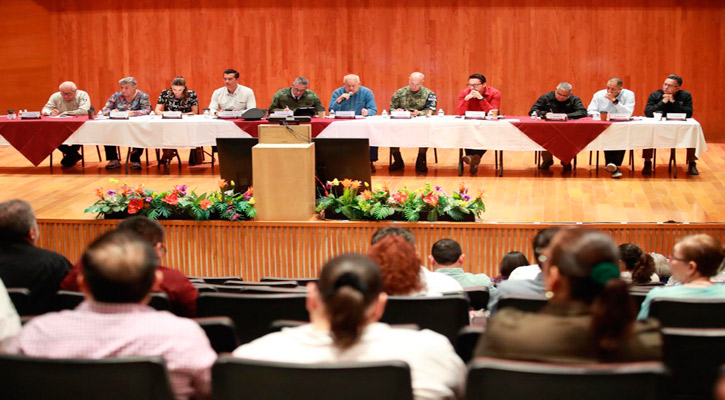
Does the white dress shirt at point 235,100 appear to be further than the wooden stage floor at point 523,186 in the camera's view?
Yes

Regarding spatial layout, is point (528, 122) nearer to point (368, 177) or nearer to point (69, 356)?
point (368, 177)

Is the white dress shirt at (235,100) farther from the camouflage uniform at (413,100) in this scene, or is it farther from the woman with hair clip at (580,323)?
the woman with hair clip at (580,323)

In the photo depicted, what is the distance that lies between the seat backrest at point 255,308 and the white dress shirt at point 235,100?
280 inches

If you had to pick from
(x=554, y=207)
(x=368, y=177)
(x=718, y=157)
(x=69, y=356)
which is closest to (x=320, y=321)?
(x=69, y=356)

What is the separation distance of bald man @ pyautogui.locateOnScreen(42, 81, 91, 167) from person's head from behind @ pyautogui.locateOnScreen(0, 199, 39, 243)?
6199 mm

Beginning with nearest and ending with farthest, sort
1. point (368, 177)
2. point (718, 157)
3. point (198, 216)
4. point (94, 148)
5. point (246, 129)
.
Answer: point (198, 216) < point (368, 177) < point (246, 129) < point (718, 157) < point (94, 148)

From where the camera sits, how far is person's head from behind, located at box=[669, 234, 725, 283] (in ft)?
10.1

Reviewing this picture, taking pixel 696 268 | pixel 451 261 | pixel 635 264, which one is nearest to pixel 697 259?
pixel 696 268

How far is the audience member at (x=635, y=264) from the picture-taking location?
4.06m

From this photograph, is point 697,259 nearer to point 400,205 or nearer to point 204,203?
point 400,205

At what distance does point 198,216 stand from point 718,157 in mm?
6802

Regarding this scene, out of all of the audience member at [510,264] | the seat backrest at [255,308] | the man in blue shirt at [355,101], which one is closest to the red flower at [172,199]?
the audience member at [510,264]

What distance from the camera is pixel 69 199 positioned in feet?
24.4

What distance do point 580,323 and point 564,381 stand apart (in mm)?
195
